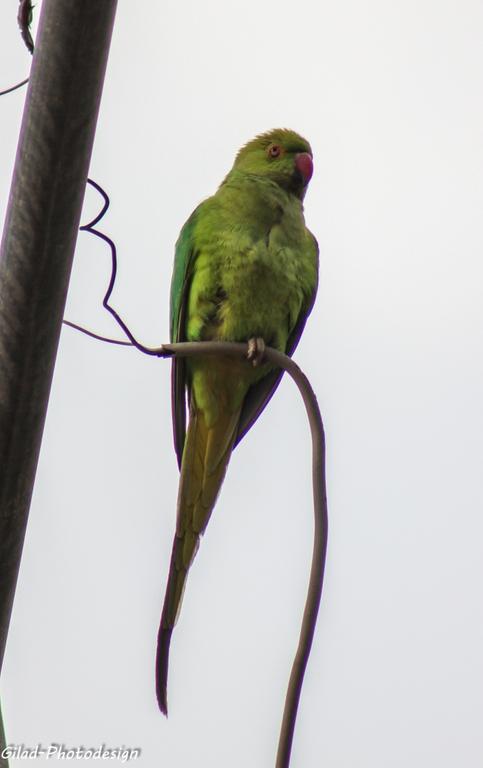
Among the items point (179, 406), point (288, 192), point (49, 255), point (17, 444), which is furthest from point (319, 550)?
point (288, 192)

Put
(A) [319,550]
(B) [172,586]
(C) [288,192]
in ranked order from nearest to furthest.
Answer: (A) [319,550] → (B) [172,586] → (C) [288,192]

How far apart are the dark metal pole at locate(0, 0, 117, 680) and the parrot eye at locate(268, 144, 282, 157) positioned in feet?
8.47

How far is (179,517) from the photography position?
291cm

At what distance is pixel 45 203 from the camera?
4.71ft

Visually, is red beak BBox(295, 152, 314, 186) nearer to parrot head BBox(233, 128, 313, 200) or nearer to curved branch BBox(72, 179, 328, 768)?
parrot head BBox(233, 128, 313, 200)

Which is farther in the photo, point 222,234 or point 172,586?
point 222,234

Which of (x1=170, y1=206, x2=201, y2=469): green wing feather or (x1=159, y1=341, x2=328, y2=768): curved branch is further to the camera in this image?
(x1=170, y1=206, x2=201, y2=469): green wing feather

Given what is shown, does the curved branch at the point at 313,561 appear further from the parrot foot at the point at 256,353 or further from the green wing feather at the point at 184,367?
the green wing feather at the point at 184,367

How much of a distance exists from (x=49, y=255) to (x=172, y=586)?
53.4 inches

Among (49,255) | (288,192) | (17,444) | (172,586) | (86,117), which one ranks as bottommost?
(172,586)

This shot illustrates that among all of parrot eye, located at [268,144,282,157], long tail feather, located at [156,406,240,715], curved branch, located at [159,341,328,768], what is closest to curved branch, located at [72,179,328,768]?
curved branch, located at [159,341,328,768]

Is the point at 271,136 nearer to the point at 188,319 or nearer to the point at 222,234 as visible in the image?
the point at 222,234

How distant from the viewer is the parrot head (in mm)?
3877

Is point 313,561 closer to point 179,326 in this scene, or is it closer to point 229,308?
point 229,308
